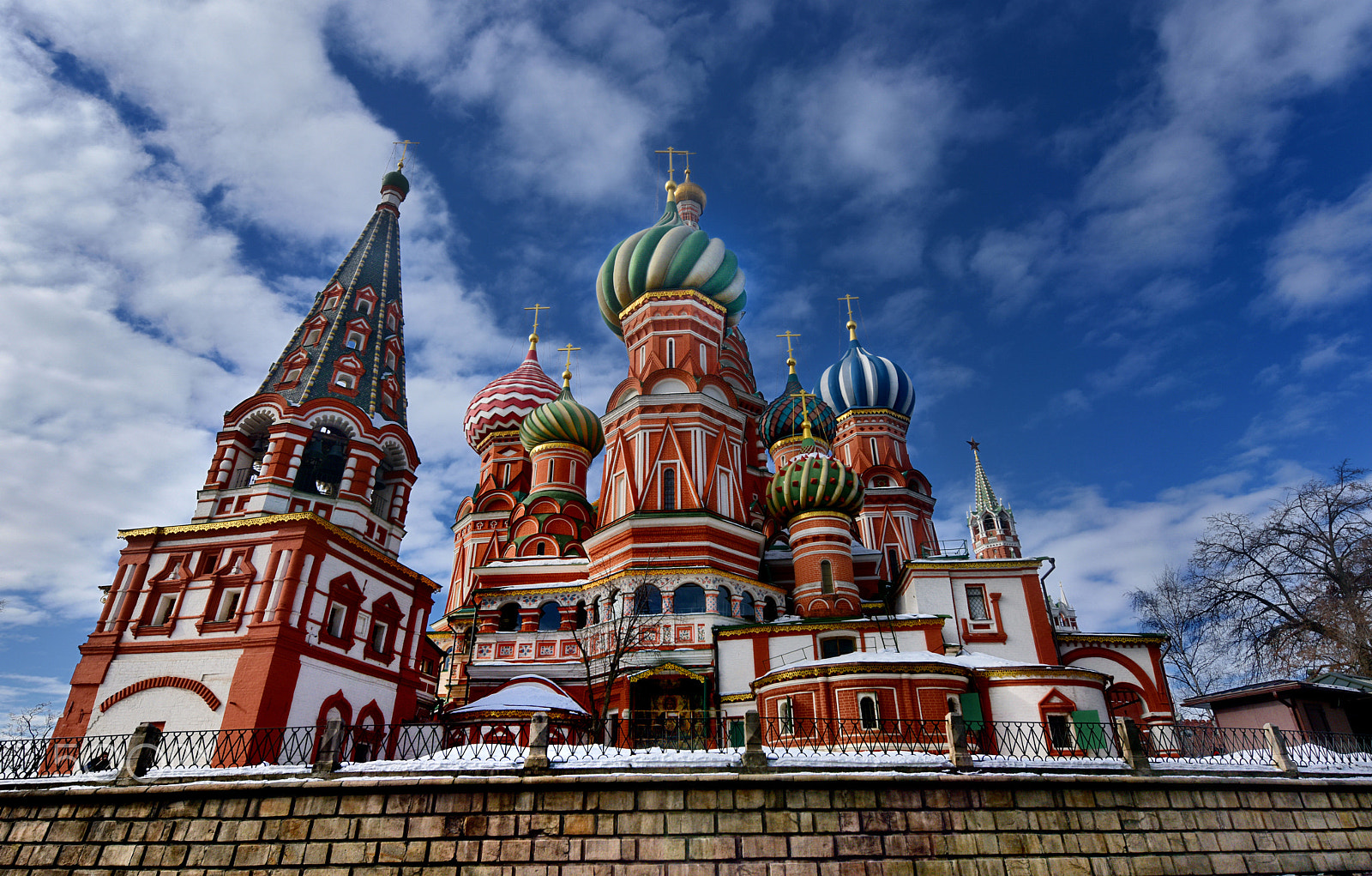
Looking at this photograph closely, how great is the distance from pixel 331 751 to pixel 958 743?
919 cm

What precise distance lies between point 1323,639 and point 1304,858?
34.4ft

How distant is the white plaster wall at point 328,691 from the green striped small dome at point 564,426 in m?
14.0

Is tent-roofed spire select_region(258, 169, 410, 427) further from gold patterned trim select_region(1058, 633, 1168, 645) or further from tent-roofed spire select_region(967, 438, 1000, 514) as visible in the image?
tent-roofed spire select_region(967, 438, 1000, 514)

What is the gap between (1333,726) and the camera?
17859 millimetres

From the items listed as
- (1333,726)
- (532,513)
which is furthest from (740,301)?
(1333,726)

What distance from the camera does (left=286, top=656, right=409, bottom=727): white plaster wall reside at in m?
17.1

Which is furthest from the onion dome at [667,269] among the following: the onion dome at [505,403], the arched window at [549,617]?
the arched window at [549,617]

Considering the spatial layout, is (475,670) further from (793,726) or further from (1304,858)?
(1304,858)

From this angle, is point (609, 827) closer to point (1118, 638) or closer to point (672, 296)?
point (1118, 638)

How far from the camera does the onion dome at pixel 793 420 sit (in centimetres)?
3378

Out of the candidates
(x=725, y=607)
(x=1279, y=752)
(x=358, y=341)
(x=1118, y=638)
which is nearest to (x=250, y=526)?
(x=358, y=341)

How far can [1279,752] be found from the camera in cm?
1278

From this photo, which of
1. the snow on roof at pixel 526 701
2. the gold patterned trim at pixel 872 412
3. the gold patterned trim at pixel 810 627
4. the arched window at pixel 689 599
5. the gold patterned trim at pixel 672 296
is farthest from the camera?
the gold patterned trim at pixel 872 412

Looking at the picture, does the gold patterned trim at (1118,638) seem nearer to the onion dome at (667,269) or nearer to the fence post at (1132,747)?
the fence post at (1132,747)
